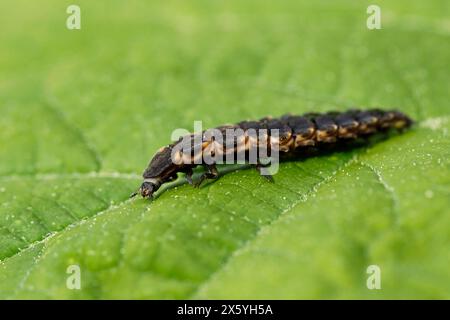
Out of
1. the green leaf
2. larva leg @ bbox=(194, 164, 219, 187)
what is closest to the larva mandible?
larva leg @ bbox=(194, 164, 219, 187)

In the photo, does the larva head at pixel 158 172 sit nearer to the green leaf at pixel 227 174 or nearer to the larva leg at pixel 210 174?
the green leaf at pixel 227 174

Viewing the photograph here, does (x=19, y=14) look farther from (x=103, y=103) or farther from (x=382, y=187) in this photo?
(x=382, y=187)

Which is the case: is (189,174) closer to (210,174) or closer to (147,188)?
(210,174)

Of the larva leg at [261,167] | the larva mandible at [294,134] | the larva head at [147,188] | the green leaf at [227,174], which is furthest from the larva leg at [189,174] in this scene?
Result: the larva leg at [261,167]

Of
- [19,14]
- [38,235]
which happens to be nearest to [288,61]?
[38,235]

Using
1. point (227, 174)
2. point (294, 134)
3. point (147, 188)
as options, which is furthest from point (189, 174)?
point (294, 134)
